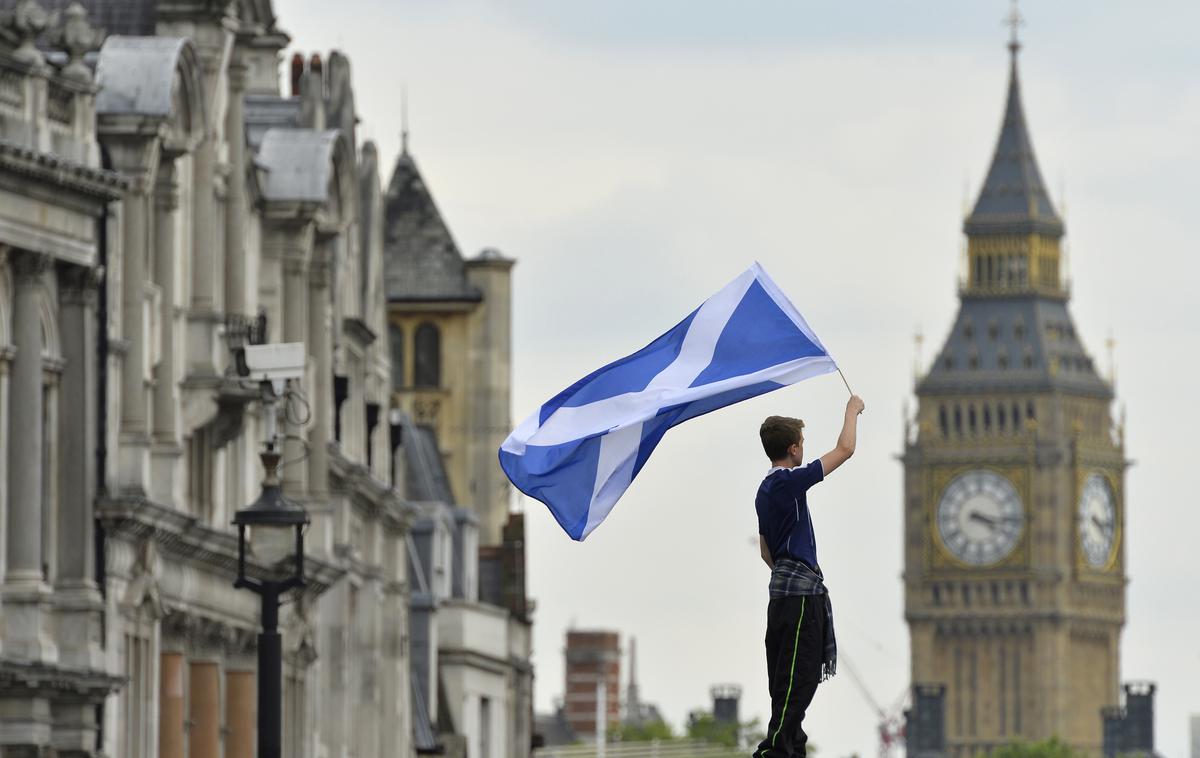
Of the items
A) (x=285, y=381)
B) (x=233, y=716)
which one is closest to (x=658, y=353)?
(x=285, y=381)

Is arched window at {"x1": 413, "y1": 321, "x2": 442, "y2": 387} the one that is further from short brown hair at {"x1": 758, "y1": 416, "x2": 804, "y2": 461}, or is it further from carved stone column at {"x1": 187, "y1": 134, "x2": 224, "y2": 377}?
short brown hair at {"x1": 758, "y1": 416, "x2": 804, "y2": 461}

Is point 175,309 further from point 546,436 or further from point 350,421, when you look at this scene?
point 546,436

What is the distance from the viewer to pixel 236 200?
6600cm

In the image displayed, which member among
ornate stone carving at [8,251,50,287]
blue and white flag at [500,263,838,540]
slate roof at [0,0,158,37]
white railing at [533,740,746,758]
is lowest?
blue and white flag at [500,263,838,540]

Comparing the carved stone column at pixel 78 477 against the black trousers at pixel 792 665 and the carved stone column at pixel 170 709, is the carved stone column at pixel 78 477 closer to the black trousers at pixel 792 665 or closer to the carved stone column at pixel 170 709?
the carved stone column at pixel 170 709

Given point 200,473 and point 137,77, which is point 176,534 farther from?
point 137,77

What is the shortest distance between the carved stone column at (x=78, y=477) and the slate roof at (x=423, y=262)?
1875 inches

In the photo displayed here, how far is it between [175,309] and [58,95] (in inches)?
260

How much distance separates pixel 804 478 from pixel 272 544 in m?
24.3

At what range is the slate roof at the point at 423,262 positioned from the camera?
351 feet

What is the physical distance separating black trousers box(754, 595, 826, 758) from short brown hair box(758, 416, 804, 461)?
89cm

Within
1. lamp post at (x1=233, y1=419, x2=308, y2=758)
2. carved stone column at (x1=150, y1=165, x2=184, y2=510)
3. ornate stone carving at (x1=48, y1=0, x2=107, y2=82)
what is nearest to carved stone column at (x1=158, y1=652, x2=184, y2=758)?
carved stone column at (x1=150, y1=165, x2=184, y2=510)

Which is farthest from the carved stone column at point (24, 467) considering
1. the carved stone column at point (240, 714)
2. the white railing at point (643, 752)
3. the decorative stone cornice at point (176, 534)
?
the white railing at point (643, 752)

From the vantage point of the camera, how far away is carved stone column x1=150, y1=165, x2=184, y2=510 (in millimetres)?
61500
